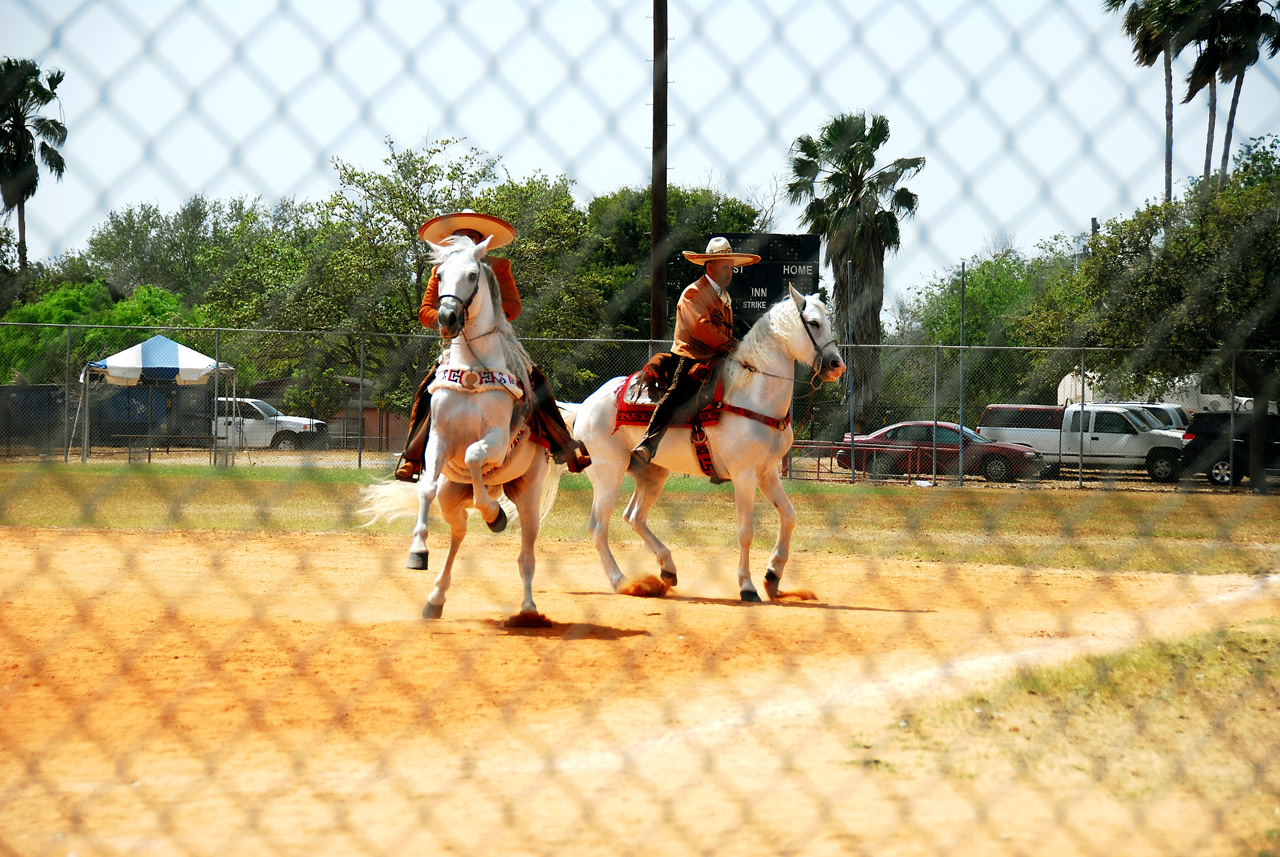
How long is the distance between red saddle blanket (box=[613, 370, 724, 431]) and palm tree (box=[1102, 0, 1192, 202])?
5922 mm

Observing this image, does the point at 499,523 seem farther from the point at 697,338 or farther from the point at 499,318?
the point at 697,338

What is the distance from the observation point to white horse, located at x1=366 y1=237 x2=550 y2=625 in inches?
237

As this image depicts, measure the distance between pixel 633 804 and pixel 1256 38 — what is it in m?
2.88

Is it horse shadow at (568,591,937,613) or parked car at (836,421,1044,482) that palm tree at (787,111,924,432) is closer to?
horse shadow at (568,591,937,613)

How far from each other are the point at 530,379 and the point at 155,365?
10.3 meters

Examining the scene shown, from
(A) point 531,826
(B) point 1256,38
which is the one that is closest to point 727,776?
(A) point 531,826

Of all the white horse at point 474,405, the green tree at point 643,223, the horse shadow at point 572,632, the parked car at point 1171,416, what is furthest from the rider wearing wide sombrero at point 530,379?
the parked car at point 1171,416

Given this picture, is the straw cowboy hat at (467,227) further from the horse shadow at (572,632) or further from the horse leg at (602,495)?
the horse leg at (602,495)

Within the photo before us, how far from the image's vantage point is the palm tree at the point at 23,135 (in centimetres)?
169

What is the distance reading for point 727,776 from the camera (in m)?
3.90

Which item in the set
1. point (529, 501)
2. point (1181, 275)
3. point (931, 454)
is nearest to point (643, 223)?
point (1181, 275)

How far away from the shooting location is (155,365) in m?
15.0

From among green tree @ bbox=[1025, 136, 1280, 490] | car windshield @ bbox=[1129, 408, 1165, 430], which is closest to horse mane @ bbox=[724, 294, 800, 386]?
green tree @ bbox=[1025, 136, 1280, 490]

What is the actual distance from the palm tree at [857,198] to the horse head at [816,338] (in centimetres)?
525
